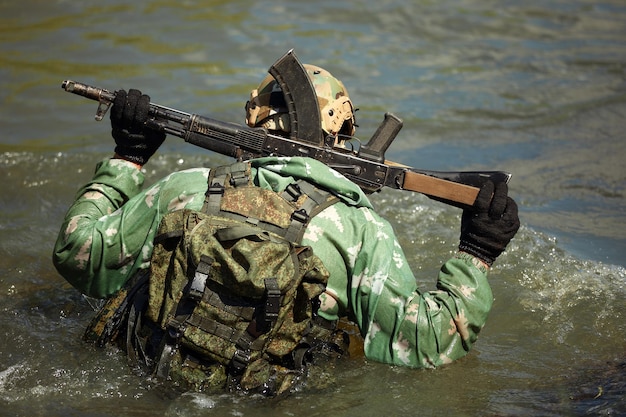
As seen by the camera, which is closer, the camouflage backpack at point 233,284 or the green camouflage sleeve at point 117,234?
the camouflage backpack at point 233,284

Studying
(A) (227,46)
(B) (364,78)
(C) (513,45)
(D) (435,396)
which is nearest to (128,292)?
(D) (435,396)

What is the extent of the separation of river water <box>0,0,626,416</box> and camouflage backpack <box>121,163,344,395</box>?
0.86ft

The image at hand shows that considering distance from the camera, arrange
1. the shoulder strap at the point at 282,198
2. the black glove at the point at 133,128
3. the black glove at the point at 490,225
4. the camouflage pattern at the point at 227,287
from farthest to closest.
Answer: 1. the black glove at the point at 133,128
2. the black glove at the point at 490,225
3. the shoulder strap at the point at 282,198
4. the camouflage pattern at the point at 227,287

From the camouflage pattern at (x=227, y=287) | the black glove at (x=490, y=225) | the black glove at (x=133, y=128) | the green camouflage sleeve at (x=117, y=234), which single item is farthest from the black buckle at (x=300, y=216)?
the black glove at (x=133, y=128)

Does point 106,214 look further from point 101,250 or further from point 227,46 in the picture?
point 227,46

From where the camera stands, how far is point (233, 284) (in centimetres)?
393

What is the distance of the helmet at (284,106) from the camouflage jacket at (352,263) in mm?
592

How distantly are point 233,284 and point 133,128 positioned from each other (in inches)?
53.5

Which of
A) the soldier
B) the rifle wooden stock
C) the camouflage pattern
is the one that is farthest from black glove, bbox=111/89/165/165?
the camouflage pattern

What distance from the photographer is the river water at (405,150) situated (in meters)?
4.68

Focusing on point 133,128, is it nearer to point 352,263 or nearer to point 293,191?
point 293,191

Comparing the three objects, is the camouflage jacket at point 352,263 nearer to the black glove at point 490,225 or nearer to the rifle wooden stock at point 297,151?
the black glove at point 490,225

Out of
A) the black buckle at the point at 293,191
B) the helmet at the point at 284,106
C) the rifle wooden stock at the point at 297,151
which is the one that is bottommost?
the black buckle at the point at 293,191

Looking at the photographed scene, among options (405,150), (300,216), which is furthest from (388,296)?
(405,150)
